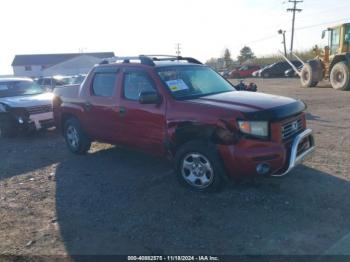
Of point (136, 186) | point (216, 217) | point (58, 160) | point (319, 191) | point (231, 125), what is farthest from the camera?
point (58, 160)

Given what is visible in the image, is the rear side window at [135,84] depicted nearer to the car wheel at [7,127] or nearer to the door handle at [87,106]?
the door handle at [87,106]

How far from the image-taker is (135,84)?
574 centimetres

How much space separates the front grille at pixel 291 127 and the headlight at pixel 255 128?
0.31 meters

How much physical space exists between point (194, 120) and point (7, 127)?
6456mm

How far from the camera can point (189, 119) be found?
15.9 feet

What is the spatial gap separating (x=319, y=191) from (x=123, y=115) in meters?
3.16

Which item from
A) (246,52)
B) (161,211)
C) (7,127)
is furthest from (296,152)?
(246,52)

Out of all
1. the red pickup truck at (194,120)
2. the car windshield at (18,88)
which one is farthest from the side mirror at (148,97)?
the car windshield at (18,88)

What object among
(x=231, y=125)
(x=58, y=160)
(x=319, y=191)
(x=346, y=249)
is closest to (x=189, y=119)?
(x=231, y=125)

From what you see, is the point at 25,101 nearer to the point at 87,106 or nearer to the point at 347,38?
the point at 87,106

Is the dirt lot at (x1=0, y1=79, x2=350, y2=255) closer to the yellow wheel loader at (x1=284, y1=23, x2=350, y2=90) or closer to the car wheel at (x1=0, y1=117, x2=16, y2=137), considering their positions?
the car wheel at (x1=0, y1=117, x2=16, y2=137)

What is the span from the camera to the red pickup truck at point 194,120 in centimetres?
448

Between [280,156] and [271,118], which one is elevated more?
[271,118]

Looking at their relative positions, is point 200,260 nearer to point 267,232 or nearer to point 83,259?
point 267,232
